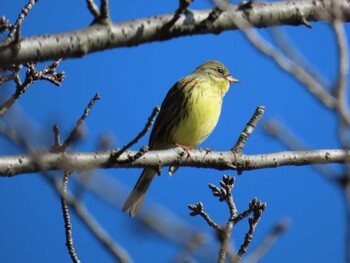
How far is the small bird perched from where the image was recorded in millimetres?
8688

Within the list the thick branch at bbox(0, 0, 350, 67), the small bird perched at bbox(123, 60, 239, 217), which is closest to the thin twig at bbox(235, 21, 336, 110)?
the thick branch at bbox(0, 0, 350, 67)

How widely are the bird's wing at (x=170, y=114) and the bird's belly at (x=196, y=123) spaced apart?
0.10 meters

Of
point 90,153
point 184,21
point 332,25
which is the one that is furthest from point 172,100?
point 332,25

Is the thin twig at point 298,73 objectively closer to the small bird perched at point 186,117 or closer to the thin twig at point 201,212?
the thin twig at point 201,212

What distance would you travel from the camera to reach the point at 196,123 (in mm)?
8672

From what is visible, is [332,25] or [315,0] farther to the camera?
[315,0]

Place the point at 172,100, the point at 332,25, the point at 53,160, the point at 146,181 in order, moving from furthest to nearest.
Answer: the point at 172,100 < the point at 146,181 < the point at 53,160 < the point at 332,25

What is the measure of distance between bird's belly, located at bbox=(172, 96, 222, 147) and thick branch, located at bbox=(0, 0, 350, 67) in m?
4.65

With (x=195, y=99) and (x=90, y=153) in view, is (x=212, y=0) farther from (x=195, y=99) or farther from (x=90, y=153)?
(x=195, y=99)

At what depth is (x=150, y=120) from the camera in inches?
145

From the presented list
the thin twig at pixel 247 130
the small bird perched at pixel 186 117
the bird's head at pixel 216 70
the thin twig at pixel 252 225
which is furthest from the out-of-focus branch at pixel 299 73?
the bird's head at pixel 216 70

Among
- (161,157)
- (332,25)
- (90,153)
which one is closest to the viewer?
(332,25)

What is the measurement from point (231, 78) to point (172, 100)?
1316 millimetres

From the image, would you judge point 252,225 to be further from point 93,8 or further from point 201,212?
point 93,8
